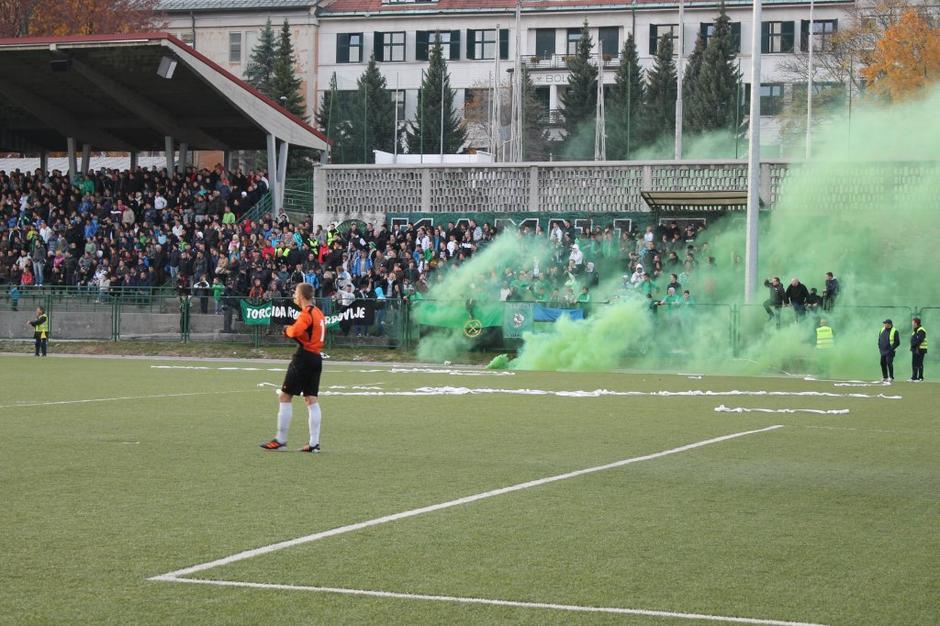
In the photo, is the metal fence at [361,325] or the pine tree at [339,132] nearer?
the metal fence at [361,325]

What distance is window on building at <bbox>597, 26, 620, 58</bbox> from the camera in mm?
83125

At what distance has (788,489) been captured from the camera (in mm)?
11695

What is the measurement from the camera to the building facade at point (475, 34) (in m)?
78.1

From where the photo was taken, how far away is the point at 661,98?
197 feet

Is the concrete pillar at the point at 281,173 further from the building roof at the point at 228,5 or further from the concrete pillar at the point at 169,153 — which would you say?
the building roof at the point at 228,5

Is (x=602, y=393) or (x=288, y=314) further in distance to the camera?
(x=288, y=314)

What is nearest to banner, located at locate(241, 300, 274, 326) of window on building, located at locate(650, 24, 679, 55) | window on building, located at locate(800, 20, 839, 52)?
window on building, located at locate(800, 20, 839, 52)

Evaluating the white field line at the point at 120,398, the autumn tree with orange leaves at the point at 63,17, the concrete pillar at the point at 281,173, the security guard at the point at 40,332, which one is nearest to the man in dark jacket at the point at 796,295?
the white field line at the point at 120,398

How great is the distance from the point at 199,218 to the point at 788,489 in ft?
124

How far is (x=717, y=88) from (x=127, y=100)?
1068 inches

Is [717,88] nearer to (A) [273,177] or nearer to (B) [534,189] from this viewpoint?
(B) [534,189]

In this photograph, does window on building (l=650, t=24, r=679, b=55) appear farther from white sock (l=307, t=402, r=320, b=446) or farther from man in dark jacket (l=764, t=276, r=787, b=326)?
white sock (l=307, t=402, r=320, b=446)

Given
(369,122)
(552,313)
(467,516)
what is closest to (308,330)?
(467,516)

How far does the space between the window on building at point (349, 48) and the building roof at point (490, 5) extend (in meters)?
1.56
